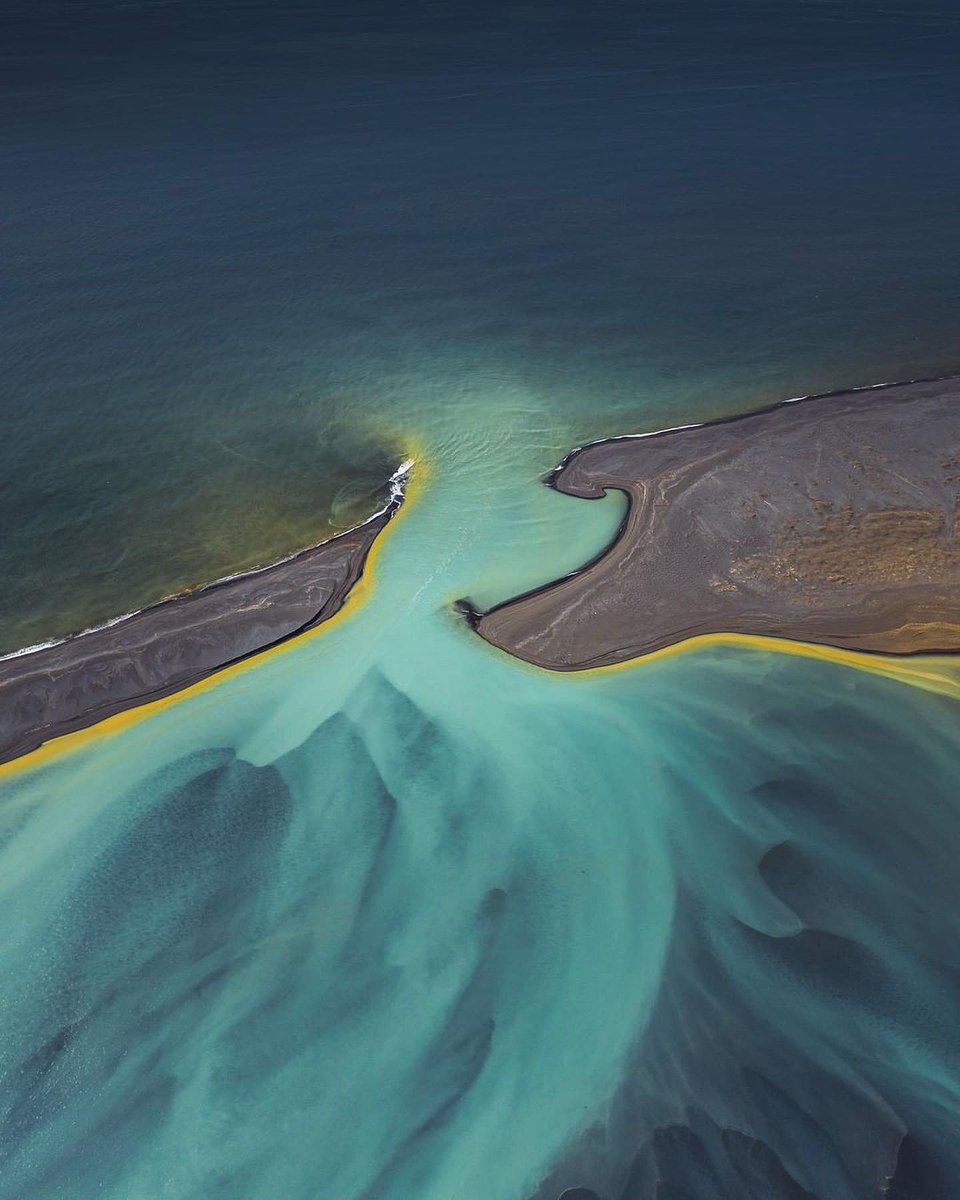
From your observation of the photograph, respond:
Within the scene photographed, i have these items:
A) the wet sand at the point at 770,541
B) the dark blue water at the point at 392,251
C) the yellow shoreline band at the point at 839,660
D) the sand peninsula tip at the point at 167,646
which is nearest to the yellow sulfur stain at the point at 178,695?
the sand peninsula tip at the point at 167,646

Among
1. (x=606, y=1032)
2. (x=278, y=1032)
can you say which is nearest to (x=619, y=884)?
(x=606, y=1032)

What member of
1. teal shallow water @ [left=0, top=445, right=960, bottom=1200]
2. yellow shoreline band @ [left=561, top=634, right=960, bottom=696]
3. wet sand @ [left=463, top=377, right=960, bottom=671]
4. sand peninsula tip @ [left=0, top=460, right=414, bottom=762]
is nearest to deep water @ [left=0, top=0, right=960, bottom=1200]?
teal shallow water @ [left=0, top=445, right=960, bottom=1200]

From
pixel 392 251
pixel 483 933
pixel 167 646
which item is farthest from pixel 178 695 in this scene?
pixel 392 251

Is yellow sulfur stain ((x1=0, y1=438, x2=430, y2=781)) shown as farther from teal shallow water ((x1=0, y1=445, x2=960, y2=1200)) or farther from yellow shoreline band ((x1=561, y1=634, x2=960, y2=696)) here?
yellow shoreline band ((x1=561, y1=634, x2=960, y2=696))

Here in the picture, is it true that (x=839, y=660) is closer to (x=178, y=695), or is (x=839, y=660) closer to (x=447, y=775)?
(x=447, y=775)

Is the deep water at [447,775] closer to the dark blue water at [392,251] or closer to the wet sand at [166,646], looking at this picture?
the dark blue water at [392,251]

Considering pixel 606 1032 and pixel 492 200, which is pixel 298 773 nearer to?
pixel 606 1032

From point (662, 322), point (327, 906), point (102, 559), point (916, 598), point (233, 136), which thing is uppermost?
point (233, 136)
